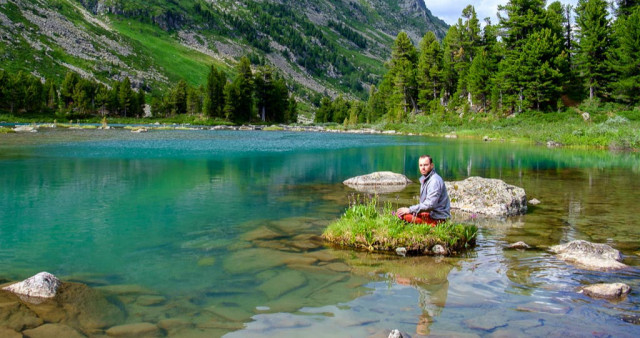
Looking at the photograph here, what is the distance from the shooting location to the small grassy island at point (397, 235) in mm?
11164

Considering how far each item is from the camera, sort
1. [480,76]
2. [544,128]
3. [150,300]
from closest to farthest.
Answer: [150,300] < [544,128] < [480,76]

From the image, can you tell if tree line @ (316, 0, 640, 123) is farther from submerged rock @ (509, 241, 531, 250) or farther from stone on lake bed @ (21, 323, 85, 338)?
stone on lake bed @ (21, 323, 85, 338)

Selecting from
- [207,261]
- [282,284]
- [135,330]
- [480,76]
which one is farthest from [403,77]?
[135,330]

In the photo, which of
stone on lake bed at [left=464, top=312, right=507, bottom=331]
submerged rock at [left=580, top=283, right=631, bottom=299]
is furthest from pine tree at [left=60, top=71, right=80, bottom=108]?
submerged rock at [left=580, top=283, right=631, bottom=299]

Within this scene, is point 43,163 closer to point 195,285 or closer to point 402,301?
point 195,285

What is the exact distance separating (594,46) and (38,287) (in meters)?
83.4

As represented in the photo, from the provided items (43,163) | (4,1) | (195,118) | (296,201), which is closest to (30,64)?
(4,1)

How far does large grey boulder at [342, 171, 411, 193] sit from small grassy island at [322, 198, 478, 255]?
10.3m

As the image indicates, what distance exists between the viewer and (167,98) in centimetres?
15325

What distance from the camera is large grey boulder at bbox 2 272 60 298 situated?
7.99 meters

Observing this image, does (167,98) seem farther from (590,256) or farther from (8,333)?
(590,256)

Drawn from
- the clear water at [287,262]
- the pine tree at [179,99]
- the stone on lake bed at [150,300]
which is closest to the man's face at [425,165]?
the clear water at [287,262]

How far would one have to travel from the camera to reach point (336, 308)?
306 inches

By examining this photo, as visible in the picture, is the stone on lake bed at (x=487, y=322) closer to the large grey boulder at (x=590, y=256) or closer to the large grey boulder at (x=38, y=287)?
the large grey boulder at (x=590, y=256)
